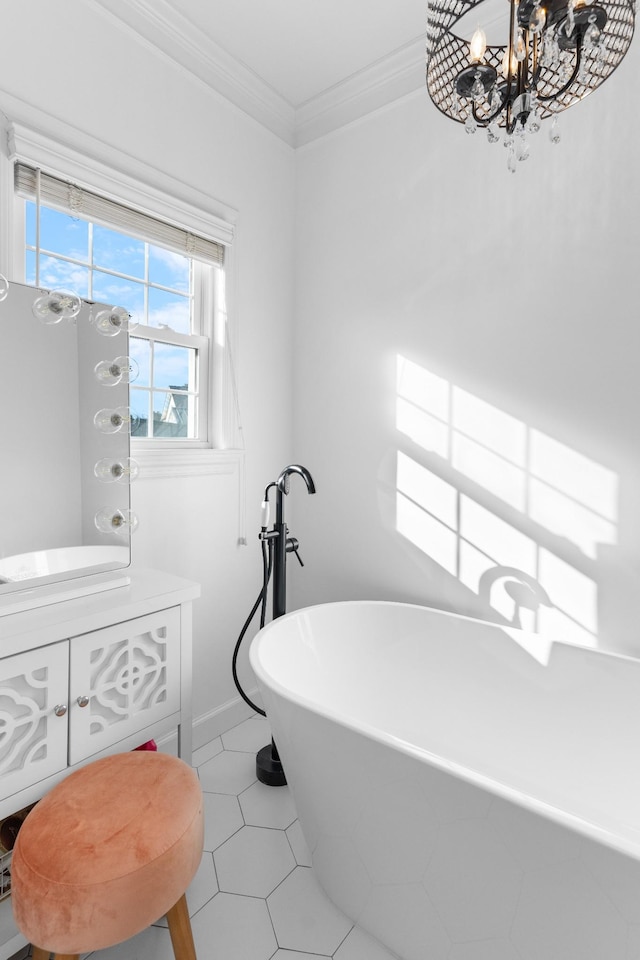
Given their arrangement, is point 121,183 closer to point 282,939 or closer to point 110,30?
point 110,30

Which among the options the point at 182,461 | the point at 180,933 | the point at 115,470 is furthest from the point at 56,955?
the point at 182,461

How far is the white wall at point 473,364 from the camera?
184 cm

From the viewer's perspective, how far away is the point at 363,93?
2.41 meters

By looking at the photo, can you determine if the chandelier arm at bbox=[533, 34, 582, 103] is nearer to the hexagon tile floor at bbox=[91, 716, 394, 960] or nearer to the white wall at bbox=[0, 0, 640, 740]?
the white wall at bbox=[0, 0, 640, 740]

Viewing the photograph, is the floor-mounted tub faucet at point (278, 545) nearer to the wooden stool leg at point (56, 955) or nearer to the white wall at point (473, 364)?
the white wall at point (473, 364)

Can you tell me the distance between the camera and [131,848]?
1.06 m

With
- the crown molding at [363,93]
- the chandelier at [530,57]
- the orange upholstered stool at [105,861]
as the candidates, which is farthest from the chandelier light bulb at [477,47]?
the orange upholstered stool at [105,861]

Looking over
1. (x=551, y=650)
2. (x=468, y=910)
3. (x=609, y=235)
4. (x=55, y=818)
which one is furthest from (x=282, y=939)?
(x=609, y=235)

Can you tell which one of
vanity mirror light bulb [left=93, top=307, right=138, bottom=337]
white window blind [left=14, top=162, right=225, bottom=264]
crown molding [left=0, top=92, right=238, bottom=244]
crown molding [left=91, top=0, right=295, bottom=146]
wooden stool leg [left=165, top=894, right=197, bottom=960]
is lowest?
wooden stool leg [left=165, top=894, right=197, bottom=960]

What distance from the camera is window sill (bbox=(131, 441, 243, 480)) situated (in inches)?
82.6

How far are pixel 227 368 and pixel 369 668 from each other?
1.46 m

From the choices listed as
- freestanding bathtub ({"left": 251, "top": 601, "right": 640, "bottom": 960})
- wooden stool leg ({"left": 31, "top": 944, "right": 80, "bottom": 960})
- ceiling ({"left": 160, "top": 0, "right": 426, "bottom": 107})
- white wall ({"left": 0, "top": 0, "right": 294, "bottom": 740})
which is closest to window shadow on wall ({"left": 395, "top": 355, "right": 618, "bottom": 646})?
freestanding bathtub ({"left": 251, "top": 601, "right": 640, "bottom": 960})

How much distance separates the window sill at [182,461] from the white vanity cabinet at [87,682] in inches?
20.4

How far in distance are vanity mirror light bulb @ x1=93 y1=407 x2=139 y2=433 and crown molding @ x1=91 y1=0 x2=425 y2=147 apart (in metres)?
1.46
